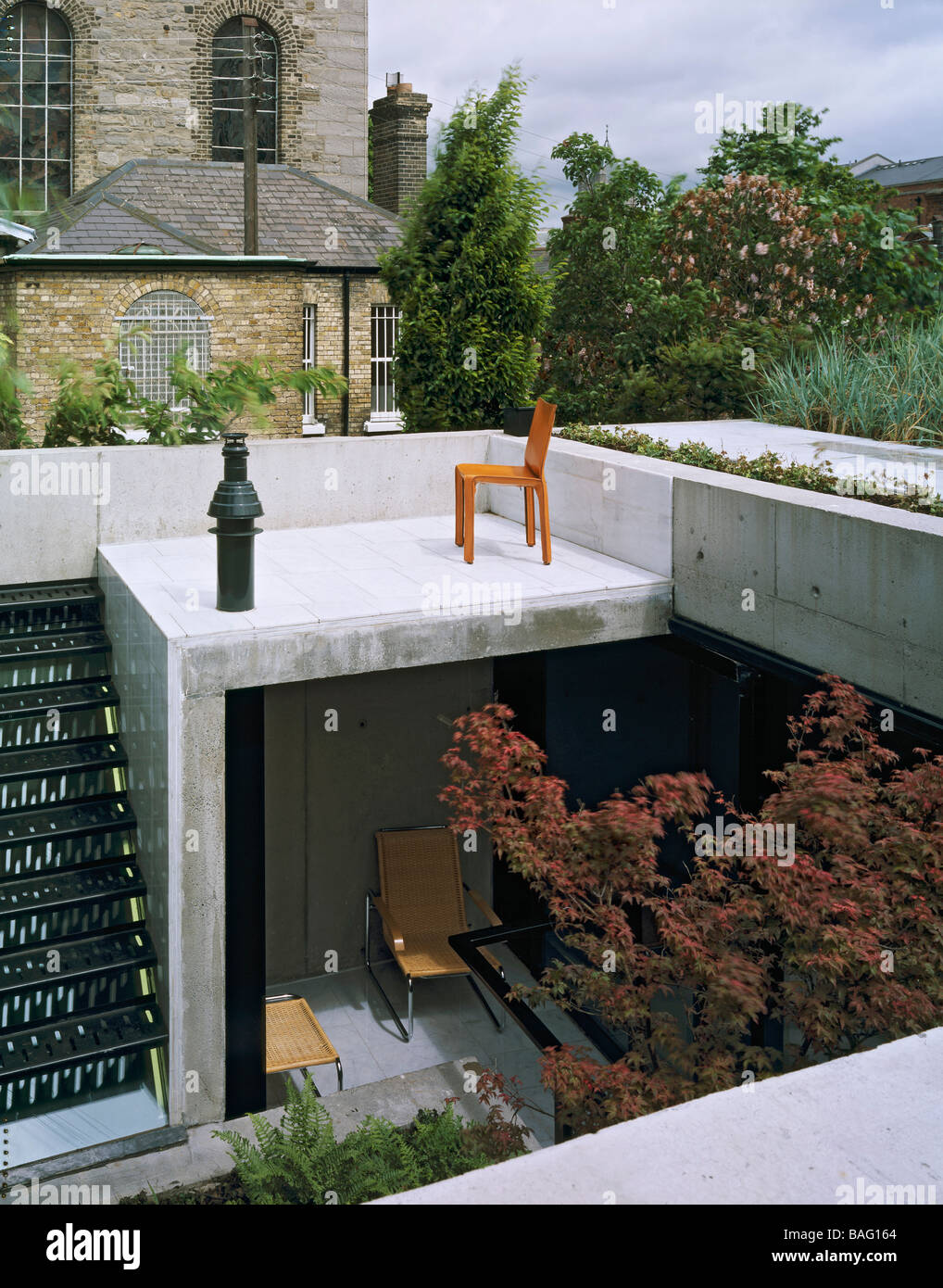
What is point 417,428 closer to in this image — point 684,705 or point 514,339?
point 514,339

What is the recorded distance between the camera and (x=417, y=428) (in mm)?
10531

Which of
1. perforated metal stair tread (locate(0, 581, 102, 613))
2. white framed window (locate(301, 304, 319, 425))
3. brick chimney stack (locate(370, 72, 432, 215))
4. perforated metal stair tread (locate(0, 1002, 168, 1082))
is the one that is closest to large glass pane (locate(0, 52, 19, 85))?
brick chimney stack (locate(370, 72, 432, 215))

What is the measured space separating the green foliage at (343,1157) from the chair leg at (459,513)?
12.0ft

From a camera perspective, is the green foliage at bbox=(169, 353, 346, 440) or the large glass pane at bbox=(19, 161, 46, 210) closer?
the green foliage at bbox=(169, 353, 346, 440)

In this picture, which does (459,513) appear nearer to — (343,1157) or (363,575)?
(363,575)

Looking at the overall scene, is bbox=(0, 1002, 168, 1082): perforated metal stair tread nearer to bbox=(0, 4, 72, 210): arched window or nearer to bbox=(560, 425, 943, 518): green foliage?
bbox=(560, 425, 943, 518): green foliage

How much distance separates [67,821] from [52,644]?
1.26 meters

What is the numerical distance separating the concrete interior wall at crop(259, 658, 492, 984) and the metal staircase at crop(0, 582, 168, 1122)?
191 cm

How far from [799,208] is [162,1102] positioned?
10.5 metres

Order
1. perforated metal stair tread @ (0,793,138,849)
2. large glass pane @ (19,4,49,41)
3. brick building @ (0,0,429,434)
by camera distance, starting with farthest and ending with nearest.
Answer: large glass pane @ (19,4,49,41) < brick building @ (0,0,429,434) < perforated metal stair tread @ (0,793,138,849)

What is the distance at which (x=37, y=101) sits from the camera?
2188 cm

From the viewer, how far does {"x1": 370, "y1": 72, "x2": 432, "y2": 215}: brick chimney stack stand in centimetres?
2445

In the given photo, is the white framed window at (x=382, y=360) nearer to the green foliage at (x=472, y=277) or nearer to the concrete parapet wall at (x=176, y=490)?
the green foliage at (x=472, y=277)

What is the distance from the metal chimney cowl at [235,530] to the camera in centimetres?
598
